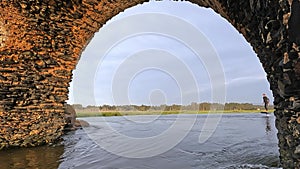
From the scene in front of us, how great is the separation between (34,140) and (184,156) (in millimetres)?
3786

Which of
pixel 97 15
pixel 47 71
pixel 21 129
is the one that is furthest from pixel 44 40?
pixel 21 129

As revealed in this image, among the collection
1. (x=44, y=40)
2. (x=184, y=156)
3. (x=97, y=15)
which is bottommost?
(x=184, y=156)

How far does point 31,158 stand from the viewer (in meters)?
4.15

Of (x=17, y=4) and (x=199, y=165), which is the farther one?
(x=17, y=4)

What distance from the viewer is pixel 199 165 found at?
339 cm

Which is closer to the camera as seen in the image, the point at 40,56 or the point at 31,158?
the point at 31,158

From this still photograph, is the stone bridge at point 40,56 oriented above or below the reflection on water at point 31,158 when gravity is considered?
above

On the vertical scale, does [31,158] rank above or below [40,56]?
below

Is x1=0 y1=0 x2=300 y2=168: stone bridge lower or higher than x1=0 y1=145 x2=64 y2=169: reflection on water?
higher

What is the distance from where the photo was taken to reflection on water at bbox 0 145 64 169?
11.8 ft

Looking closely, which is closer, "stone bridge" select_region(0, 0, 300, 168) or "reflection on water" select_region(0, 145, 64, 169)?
"reflection on water" select_region(0, 145, 64, 169)

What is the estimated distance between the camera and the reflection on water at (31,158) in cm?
359

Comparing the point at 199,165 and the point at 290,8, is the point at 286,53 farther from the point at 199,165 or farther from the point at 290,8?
the point at 199,165

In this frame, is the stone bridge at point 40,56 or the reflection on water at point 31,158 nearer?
the reflection on water at point 31,158
